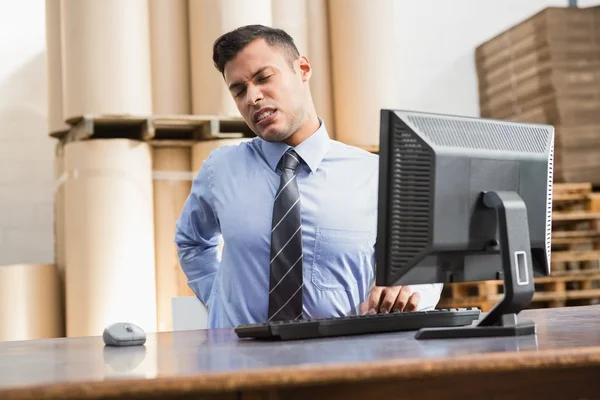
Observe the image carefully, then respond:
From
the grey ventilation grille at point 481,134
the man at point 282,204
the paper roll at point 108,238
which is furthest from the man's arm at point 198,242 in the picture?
the paper roll at point 108,238

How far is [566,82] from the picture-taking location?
4980 millimetres

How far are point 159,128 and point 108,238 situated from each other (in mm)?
689

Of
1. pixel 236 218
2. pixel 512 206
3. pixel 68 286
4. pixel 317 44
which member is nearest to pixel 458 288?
pixel 317 44

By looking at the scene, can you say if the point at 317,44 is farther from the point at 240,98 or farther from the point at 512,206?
the point at 512,206

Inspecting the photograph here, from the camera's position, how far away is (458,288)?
4.48 metres

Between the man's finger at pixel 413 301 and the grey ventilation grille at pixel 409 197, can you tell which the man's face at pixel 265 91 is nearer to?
the man's finger at pixel 413 301

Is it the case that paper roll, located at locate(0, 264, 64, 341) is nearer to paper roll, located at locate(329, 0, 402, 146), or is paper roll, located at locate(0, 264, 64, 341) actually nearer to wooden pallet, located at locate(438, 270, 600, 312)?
paper roll, located at locate(329, 0, 402, 146)

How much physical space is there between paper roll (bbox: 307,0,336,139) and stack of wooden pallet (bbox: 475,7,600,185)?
139 cm

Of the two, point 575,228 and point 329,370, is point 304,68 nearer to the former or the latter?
point 329,370

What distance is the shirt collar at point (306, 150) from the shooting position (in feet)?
7.95

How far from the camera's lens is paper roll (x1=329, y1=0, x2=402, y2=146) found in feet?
14.8

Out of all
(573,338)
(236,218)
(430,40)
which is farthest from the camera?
(430,40)

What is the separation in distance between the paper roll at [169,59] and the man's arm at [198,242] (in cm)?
179

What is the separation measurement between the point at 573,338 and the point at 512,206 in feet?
1.07
